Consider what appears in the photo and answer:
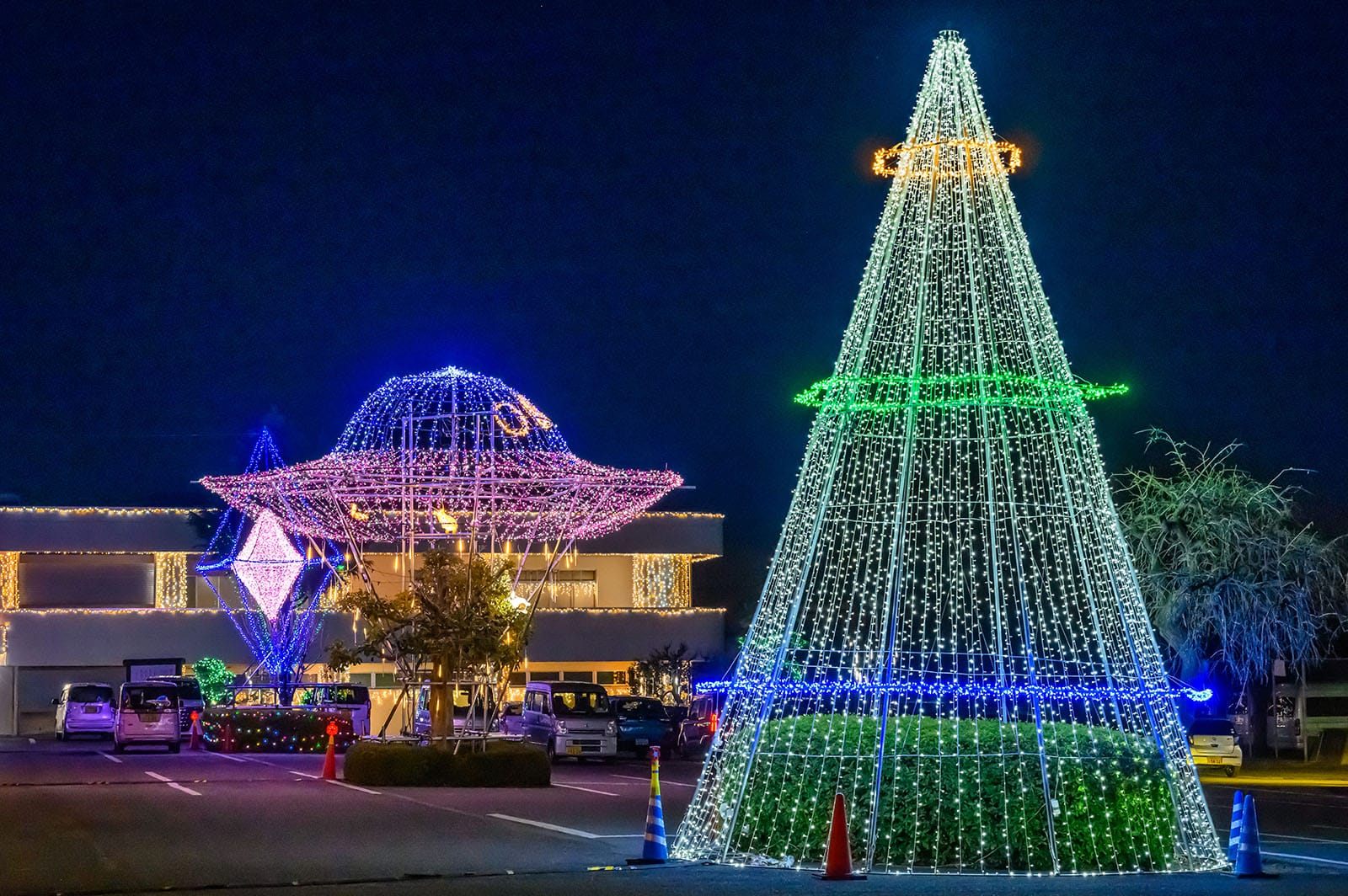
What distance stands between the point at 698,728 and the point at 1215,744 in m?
10.7

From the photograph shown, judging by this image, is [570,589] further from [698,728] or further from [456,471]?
[456,471]

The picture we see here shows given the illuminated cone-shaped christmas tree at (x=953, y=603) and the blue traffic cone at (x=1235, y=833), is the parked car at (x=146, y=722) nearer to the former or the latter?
the illuminated cone-shaped christmas tree at (x=953, y=603)

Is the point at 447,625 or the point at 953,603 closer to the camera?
the point at 953,603

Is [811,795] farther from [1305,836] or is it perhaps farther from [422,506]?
[422,506]

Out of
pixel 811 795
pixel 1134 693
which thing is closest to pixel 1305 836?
pixel 1134 693

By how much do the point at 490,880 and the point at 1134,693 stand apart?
5250 millimetres

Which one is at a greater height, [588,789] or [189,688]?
[189,688]

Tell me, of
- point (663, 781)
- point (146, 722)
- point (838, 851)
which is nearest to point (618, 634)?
point (146, 722)

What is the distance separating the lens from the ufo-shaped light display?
2783cm

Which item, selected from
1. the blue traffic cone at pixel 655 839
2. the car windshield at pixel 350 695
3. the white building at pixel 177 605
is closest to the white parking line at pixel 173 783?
the blue traffic cone at pixel 655 839

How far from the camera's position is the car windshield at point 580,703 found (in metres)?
35.1

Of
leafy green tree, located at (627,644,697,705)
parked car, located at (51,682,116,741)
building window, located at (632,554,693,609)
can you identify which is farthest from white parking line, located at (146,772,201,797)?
building window, located at (632,554,693,609)

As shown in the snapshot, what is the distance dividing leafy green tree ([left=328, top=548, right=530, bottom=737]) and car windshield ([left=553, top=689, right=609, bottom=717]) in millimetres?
7505

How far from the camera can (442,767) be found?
83.2 ft
